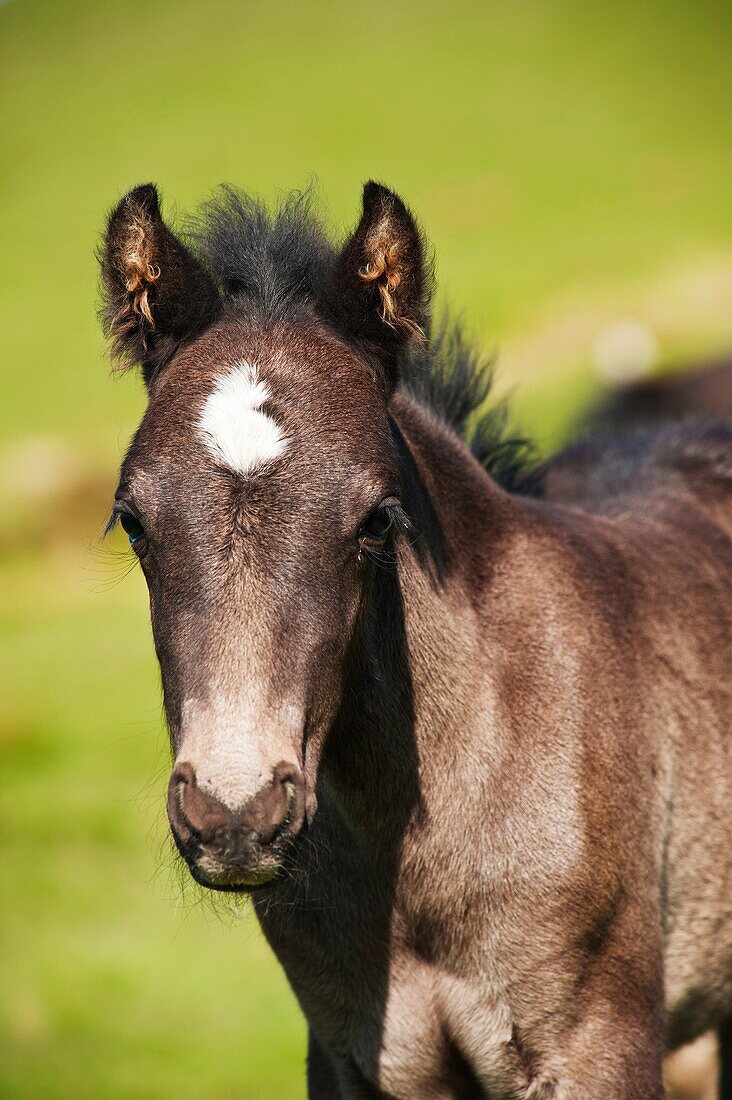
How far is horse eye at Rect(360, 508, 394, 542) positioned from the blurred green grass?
144 centimetres

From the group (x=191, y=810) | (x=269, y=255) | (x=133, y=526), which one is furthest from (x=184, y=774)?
(x=269, y=255)

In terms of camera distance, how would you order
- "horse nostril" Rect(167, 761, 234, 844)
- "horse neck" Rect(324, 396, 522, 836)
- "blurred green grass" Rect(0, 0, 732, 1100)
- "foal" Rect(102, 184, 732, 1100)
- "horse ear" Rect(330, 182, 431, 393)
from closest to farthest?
"horse nostril" Rect(167, 761, 234, 844) → "foal" Rect(102, 184, 732, 1100) → "horse ear" Rect(330, 182, 431, 393) → "horse neck" Rect(324, 396, 522, 836) → "blurred green grass" Rect(0, 0, 732, 1100)

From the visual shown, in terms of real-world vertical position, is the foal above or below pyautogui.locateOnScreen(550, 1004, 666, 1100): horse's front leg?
above

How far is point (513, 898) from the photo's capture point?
3691 mm

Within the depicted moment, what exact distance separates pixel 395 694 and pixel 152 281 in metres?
1.37

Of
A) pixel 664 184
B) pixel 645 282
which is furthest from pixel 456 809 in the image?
pixel 664 184

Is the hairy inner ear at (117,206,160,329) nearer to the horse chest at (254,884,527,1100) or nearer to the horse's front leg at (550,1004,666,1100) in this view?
the horse chest at (254,884,527,1100)

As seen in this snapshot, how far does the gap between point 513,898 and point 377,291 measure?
1817 mm

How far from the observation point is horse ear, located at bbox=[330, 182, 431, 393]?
3.42m

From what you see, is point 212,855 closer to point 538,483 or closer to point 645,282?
point 538,483

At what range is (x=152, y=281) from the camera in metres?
3.45

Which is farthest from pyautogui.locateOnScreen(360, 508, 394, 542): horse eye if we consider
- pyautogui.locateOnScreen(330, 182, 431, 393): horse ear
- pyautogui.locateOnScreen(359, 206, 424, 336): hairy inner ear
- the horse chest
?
the horse chest

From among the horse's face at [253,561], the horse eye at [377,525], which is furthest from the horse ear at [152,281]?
the horse eye at [377,525]

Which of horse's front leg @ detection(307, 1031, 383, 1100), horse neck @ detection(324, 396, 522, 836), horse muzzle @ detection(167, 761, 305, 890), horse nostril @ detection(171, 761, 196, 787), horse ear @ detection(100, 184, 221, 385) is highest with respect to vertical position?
horse ear @ detection(100, 184, 221, 385)
